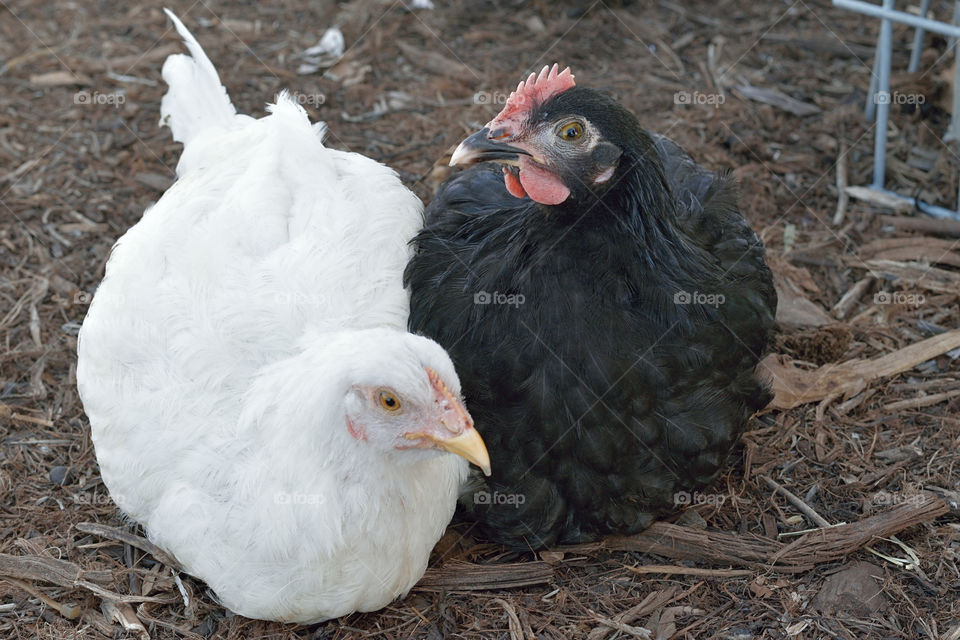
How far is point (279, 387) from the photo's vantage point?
10.4 feet

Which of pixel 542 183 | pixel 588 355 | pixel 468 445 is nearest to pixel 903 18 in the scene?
pixel 542 183

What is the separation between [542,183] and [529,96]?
33 cm

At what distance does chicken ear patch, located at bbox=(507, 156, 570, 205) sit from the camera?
338 cm

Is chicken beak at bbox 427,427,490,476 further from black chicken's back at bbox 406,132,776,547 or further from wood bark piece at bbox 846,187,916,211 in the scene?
wood bark piece at bbox 846,187,916,211

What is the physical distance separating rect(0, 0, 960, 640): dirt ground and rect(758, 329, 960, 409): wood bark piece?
2 cm

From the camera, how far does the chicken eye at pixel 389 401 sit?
2969mm

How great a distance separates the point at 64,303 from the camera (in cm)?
511

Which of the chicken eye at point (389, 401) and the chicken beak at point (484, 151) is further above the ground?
the chicken beak at point (484, 151)

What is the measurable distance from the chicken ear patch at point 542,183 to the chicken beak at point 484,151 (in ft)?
0.15

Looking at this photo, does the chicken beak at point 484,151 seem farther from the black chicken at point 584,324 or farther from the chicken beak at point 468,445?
the chicken beak at point 468,445

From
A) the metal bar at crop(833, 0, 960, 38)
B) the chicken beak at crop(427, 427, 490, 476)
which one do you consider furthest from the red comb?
the metal bar at crop(833, 0, 960, 38)

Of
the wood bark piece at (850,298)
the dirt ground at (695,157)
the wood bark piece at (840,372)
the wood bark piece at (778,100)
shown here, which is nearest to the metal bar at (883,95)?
the dirt ground at (695,157)

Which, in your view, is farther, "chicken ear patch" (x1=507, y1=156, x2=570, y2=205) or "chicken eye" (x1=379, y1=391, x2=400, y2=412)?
"chicken ear patch" (x1=507, y1=156, x2=570, y2=205)

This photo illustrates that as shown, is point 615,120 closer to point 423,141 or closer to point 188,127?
point 188,127
